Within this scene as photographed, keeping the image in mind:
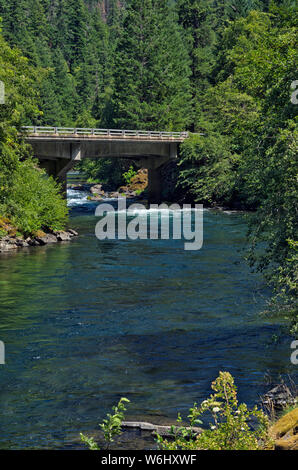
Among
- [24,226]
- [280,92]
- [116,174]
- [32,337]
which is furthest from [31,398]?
[116,174]

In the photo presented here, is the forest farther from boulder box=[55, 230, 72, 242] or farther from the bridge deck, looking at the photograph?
the bridge deck

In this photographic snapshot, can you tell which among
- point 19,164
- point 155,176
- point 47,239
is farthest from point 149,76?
point 19,164

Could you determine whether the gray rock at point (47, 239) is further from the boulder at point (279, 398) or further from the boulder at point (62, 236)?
the boulder at point (279, 398)

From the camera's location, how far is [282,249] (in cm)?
1736

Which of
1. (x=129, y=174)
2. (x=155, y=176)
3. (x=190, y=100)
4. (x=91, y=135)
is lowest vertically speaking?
(x=129, y=174)

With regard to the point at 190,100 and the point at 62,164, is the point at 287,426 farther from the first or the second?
the point at 190,100

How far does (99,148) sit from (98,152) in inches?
15.3

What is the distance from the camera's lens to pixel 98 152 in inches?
2530

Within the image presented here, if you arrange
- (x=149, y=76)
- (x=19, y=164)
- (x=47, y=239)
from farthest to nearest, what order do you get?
(x=149, y=76) < (x=47, y=239) < (x=19, y=164)

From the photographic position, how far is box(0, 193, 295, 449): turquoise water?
1520cm

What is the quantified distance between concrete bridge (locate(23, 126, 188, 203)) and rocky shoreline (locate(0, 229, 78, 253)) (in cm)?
712

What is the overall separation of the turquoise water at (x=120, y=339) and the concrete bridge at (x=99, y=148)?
21.0m

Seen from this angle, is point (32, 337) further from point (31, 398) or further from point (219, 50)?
point (219, 50)

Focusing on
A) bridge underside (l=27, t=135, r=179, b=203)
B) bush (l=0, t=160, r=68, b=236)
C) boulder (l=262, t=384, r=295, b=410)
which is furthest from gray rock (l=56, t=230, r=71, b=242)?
boulder (l=262, t=384, r=295, b=410)
